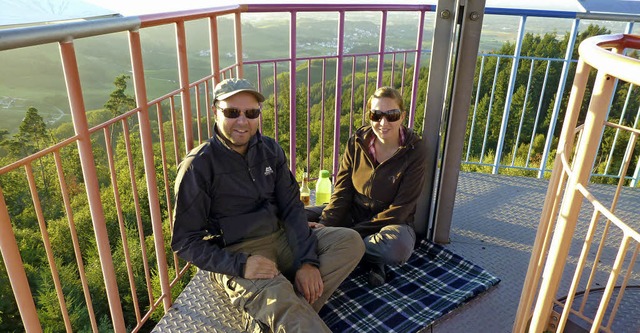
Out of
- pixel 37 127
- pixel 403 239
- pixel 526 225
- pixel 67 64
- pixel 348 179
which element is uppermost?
pixel 67 64

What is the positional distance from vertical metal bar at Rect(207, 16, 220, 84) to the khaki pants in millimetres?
1044

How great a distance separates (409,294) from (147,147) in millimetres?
1721

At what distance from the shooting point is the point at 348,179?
9.77 ft

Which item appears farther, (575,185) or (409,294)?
(409,294)

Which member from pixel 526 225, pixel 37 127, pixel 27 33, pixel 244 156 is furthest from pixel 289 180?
pixel 37 127

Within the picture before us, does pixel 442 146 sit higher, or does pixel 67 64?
pixel 67 64

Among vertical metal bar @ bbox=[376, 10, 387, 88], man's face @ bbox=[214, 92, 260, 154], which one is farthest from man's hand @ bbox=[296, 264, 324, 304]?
vertical metal bar @ bbox=[376, 10, 387, 88]

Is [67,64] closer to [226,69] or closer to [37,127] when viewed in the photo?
[226,69]

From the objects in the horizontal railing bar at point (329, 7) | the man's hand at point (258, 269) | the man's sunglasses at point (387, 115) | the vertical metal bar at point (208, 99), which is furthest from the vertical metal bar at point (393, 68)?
the man's hand at point (258, 269)

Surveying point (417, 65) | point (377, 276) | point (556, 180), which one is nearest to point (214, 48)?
point (377, 276)

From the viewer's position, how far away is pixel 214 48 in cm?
260

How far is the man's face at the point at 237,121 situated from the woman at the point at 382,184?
2.82 feet

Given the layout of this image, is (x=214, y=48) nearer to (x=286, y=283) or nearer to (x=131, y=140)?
(x=131, y=140)

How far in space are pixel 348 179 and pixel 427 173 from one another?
567mm
